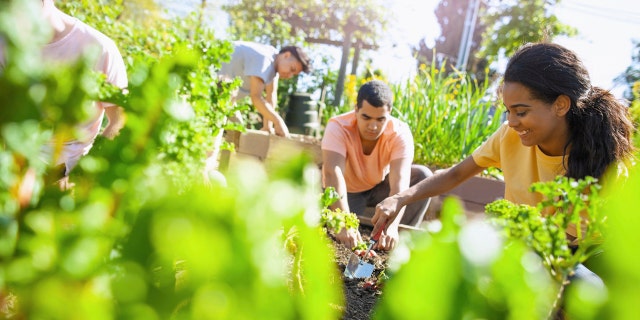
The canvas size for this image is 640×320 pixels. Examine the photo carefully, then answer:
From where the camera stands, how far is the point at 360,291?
231 centimetres

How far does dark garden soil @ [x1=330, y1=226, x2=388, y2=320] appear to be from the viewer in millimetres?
1984

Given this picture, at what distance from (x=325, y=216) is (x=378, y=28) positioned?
10.6m

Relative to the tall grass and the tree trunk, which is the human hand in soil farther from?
the tree trunk

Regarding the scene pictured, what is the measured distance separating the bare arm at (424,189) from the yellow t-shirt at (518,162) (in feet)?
0.24

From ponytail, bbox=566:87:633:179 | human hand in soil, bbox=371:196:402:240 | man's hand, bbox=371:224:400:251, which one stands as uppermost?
ponytail, bbox=566:87:633:179

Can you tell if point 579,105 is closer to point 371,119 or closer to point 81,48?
point 371,119

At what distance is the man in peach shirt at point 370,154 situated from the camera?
3270 millimetres

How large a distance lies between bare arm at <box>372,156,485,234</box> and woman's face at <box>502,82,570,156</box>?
508 mm

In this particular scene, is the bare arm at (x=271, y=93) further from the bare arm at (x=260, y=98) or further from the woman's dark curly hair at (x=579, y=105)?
the woman's dark curly hair at (x=579, y=105)

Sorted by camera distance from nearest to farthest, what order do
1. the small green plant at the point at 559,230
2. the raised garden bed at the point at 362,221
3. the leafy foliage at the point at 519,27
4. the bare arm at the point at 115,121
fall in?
the small green plant at the point at 559,230 → the bare arm at the point at 115,121 → the raised garden bed at the point at 362,221 → the leafy foliage at the point at 519,27

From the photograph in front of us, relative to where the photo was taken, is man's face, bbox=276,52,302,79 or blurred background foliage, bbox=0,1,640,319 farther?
man's face, bbox=276,52,302,79

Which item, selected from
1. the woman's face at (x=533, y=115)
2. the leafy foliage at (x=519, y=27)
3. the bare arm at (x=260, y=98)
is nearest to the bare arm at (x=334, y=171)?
the woman's face at (x=533, y=115)

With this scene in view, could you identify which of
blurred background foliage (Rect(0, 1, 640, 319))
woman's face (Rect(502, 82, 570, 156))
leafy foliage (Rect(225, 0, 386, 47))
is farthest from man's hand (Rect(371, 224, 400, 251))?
leafy foliage (Rect(225, 0, 386, 47))

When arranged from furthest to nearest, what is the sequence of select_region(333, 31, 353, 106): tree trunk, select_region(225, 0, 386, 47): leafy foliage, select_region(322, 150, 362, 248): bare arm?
select_region(225, 0, 386, 47): leafy foliage → select_region(333, 31, 353, 106): tree trunk → select_region(322, 150, 362, 248): bare arm
